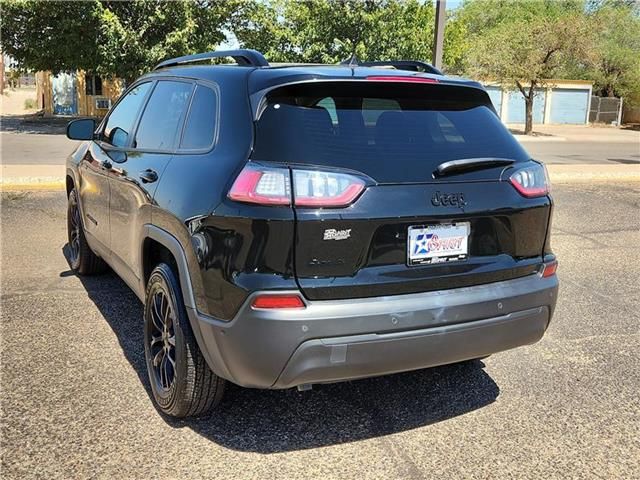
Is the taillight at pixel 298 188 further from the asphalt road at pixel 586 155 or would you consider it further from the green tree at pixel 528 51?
the green tree at pixel 528 51

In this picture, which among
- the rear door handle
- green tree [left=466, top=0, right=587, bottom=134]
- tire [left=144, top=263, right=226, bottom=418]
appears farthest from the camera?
green tree [left=466, top=0, right=587, bottom=134]

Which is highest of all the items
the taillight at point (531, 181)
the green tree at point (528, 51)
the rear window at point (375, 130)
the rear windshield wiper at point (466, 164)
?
the green tree at point (528, 51)

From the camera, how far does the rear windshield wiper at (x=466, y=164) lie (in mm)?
2844

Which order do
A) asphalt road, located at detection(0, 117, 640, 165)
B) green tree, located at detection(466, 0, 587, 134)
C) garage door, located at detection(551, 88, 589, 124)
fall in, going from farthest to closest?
garage door, located at detection(551, 88, 589, 124) < green tree, located at detection(466, 0, 587, 134) < asphalt road, located at detection(0, 117, 640, 165)

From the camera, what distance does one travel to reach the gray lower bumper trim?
8.57 ft

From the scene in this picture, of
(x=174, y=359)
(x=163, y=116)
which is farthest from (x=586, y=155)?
(x=174, y=359)

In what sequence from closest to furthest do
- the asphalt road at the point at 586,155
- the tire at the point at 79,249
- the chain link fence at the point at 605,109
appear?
the tire at the point at 79,249
the asphalt road at the point at 586,155
the chain link fence at the point at 605,109

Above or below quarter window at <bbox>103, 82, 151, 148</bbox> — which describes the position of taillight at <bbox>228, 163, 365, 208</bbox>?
below

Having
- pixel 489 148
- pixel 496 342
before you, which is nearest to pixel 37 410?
pixel 496 342

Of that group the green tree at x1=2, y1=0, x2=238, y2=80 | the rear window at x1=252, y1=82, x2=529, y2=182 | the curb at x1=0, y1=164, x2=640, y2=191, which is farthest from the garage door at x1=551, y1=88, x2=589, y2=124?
the rear window at x1=252, y1=82, x2=529, y2=182

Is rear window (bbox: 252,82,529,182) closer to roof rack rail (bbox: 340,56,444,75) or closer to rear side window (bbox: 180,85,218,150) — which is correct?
rear side window (bbox: 180,85,218,150)

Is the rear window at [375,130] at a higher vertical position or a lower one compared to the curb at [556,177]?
higher

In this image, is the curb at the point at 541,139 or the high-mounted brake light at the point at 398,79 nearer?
the high-mounted brake light at the point at 398,79

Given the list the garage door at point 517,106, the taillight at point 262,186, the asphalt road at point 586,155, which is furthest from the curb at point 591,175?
the garage door at point 517,106
